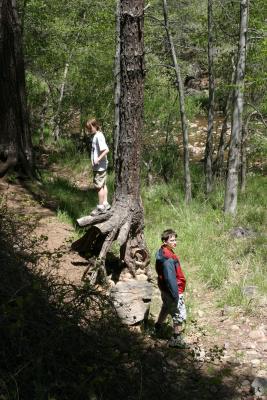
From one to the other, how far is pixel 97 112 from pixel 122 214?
9.10 meters

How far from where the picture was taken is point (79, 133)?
1758 centimetres

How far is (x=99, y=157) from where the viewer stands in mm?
8602

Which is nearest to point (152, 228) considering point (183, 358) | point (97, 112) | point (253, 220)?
point (253, 220)

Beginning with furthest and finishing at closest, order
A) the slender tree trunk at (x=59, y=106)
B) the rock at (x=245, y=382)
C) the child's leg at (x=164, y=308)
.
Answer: the slender tree trunk at (x=59, y=106) → the child's leg at (x=164, y=308) → the rock at (x=245, y=382)

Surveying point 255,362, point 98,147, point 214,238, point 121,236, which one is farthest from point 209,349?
point 214,238

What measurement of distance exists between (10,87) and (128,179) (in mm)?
3948

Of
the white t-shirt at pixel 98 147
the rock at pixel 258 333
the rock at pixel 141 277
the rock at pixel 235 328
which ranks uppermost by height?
the white t-shirt at pixel 98 147

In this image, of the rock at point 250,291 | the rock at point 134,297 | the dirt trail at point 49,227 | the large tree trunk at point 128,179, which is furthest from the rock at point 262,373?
the dirt trail at point 49,227

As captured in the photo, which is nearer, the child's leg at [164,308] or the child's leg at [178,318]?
the child's leg at [178,318]

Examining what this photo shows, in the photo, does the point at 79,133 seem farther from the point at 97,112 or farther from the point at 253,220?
the point at 253,220

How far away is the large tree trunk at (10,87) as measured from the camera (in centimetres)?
1029

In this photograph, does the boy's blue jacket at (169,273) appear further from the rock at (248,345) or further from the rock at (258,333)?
the rock at (258,333)

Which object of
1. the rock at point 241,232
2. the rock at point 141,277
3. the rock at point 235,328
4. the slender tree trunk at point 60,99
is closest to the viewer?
the rock at point 235,328

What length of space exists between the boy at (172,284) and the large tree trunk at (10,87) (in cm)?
508
